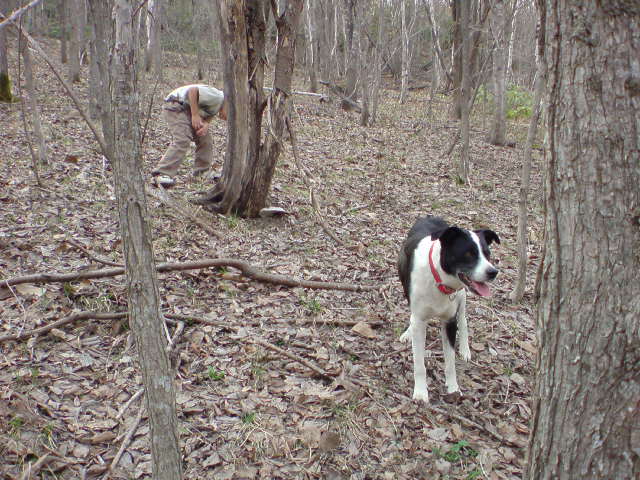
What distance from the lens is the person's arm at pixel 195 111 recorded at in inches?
323

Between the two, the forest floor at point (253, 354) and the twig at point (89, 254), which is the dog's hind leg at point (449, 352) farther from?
the twig at point (89, 254)

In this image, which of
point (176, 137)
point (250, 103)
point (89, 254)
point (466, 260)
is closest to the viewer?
point (466, 260)

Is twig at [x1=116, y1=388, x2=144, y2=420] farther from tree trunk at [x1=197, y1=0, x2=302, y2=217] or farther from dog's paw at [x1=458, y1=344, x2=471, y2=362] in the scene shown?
tree trunk at [x1=197, y1=0, x2=302, y2=217]

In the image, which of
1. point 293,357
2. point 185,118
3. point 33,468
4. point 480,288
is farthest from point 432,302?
point 185,118

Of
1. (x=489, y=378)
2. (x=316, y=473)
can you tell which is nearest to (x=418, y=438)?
(x=316, y=473)

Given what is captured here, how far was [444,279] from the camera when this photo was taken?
13.1 ft

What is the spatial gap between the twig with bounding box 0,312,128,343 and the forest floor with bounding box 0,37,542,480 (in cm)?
5

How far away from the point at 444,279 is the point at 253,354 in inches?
68.1

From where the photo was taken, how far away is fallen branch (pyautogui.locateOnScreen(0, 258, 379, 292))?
468cm

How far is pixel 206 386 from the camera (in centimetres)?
393

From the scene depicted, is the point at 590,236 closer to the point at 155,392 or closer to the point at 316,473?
the point at 155,392

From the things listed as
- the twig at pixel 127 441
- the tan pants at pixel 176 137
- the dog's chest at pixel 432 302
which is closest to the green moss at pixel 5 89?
the tan pants at pixel 176 137

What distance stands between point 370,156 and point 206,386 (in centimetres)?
928

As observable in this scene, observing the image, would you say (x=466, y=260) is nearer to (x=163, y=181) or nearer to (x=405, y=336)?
(x=405, y=336)
